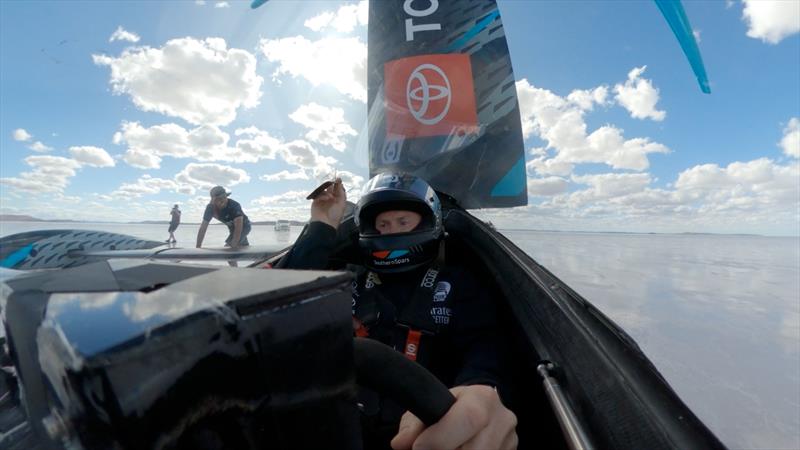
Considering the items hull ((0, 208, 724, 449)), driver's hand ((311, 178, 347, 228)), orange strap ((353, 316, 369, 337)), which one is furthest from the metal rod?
driver's hand ((311, 178, 347, 228))

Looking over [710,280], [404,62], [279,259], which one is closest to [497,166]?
[404,62]

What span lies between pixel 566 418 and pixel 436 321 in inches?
24.9

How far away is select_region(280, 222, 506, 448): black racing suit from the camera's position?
1.12 meters

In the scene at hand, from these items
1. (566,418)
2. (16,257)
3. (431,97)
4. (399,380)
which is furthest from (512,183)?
(16,257)

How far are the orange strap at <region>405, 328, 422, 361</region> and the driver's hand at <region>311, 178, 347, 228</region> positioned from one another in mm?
632

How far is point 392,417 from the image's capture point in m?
1.11

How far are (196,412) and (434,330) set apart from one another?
1.13 metres

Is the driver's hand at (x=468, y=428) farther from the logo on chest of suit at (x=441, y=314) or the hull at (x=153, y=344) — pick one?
the logo on chest of suit at (x=441, y=314)

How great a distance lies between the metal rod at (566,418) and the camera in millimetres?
698

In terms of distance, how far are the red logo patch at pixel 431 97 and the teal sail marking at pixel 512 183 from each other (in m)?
0.53

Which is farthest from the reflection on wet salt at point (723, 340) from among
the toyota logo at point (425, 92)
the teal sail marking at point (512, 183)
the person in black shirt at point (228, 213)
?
the person in black shirt at point (228, 213)

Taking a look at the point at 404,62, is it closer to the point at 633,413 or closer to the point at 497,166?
the point at 497,166

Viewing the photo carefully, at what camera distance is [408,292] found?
1.60 meters

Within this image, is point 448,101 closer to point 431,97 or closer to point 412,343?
point 431,97
